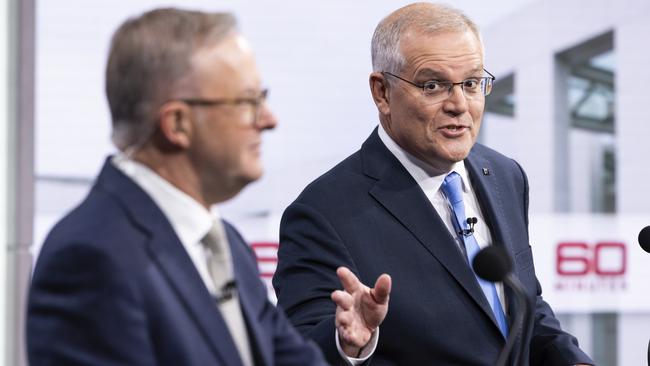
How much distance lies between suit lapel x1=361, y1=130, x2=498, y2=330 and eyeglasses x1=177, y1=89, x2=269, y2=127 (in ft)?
2.75

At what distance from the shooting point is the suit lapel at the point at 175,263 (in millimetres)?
1250

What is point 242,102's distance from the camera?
4.29 feet

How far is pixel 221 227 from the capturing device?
4.52ft

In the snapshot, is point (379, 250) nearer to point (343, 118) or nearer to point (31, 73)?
point (343, 118)

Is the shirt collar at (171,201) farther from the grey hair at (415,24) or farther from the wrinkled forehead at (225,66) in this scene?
the grey hair at (415,24)

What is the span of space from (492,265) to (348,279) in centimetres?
27

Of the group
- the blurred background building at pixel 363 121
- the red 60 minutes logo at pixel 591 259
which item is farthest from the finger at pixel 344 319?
the red 60 minutes logo at pixel 591 259

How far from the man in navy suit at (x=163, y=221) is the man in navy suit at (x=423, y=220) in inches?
26.8

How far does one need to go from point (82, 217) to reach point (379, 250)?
981 millimetres

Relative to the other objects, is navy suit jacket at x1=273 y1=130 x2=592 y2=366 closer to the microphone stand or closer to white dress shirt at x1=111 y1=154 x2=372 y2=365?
the microphone stand

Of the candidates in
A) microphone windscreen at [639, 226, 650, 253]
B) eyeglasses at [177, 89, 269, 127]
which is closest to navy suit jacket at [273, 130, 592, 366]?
microphone windscreen at [639, 226, 650, 253]

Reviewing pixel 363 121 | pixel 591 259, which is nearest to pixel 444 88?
pixel 363 121

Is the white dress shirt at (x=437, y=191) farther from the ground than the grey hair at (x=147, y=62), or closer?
closer

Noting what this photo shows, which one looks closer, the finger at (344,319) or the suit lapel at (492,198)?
the finger at (344,319)
